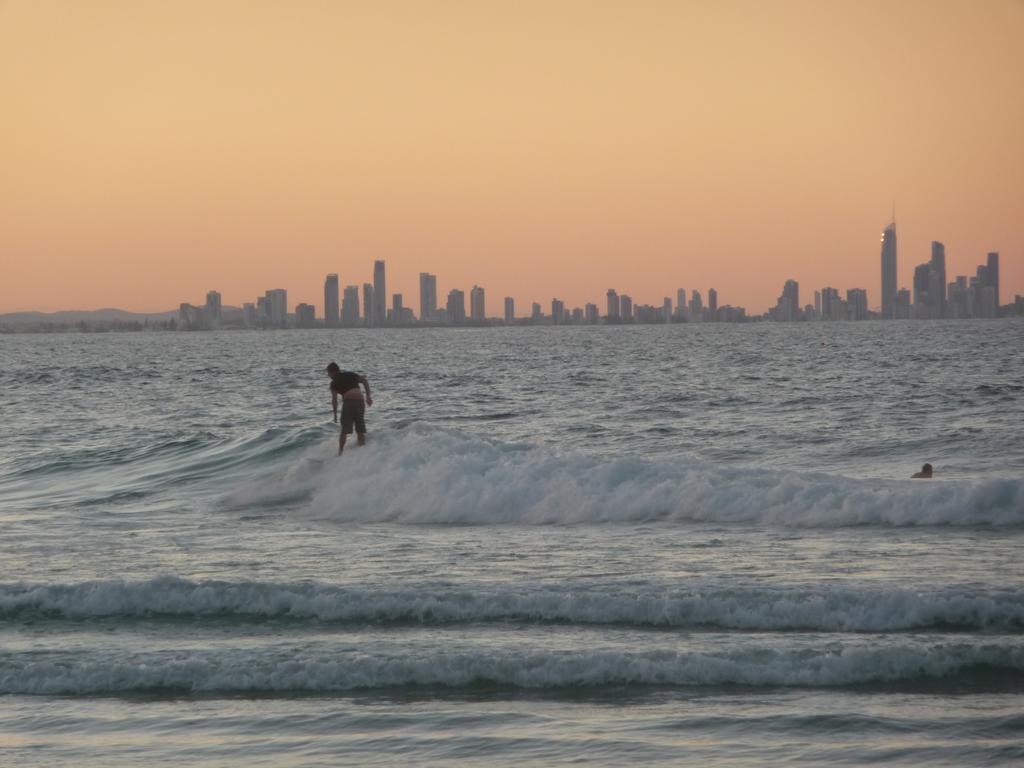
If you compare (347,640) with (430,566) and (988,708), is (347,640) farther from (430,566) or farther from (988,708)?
(988,708)

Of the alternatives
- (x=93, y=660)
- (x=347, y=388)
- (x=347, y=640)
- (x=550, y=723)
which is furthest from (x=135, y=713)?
(x=347, y=388)

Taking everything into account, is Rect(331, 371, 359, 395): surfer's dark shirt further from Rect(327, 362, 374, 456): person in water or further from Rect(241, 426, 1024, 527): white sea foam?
Rect(241, 426, 1024, 527): white sea foam

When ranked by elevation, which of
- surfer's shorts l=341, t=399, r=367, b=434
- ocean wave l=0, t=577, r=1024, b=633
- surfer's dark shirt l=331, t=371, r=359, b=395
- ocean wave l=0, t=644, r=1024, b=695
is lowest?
ocean wave l=0, t=644, r=1024, b=695

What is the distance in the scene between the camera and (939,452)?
24.3 m

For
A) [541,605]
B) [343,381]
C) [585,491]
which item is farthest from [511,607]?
[343,381]

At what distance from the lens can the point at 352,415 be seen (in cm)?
2138

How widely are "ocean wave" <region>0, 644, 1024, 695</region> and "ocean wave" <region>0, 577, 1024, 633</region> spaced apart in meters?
0.95

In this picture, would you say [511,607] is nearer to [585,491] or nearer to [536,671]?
[536,671]

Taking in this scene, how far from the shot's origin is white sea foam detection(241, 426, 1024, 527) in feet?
52.9

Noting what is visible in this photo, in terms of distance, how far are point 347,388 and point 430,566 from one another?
7680mm

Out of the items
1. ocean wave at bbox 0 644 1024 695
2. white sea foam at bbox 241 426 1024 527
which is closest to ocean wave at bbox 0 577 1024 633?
ocean wave at bbox 0 644 1024 695

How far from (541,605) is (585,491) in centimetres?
715

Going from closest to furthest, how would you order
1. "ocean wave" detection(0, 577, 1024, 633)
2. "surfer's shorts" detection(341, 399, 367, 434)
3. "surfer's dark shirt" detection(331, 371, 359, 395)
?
"ocean wave" detection(0, 577, 1024, 633) → "surfer's dark shirt" detection(331, 371, 359, 395) → "surfer's shorts" detection(341, 399, 367, 434)

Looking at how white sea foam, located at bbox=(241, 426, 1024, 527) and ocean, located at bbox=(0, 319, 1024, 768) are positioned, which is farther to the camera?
white sea foam, located at bbox=(241, 426, 1024, 527)
